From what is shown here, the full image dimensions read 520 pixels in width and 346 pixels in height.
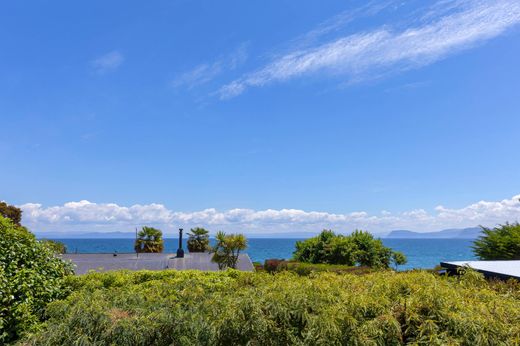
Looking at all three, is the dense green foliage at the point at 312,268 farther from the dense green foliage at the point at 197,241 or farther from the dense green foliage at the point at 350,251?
the dense green foliage at the point at 197,241

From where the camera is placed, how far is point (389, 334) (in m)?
4.63

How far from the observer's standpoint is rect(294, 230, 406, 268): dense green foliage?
28.5 meters

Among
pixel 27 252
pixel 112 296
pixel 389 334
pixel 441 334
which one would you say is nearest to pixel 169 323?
pixel 112 296

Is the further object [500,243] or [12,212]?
[12,212]

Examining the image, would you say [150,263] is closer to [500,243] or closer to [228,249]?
[228,249]

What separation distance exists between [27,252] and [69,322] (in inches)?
150

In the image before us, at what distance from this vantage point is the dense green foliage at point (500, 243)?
22562mm

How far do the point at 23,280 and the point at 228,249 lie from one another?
65.5 ft

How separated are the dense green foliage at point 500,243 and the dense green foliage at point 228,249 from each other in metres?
15.7

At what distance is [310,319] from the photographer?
191 inches

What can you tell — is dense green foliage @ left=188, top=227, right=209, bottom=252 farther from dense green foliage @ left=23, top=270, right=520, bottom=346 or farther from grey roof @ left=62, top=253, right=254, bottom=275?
dense green foliage @ left=23, top=270, right=520, bottom=346

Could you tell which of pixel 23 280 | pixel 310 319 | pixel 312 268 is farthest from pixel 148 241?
pixel 310 319

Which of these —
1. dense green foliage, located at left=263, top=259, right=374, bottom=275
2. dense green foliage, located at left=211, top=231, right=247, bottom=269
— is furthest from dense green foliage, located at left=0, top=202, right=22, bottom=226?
dense green foliage, located at left=263, top=259, right=374, bottom=275

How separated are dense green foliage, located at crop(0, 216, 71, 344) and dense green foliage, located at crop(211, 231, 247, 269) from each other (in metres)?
17.6
